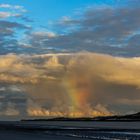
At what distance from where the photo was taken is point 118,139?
7962 cm

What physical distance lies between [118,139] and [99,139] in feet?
15.7

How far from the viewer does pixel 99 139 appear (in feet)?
273
